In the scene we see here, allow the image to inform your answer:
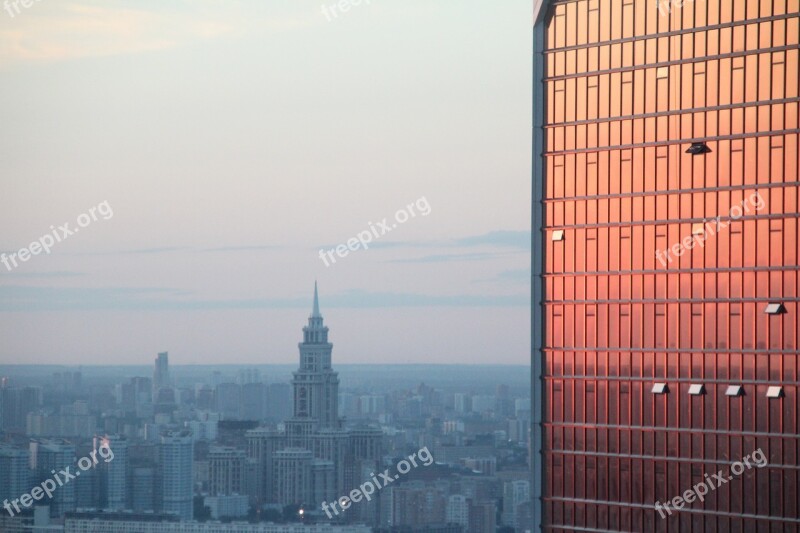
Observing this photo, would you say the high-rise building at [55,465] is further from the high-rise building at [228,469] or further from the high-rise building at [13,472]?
the high-rise building at [228,469]

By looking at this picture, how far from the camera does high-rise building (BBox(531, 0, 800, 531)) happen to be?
2366 cm

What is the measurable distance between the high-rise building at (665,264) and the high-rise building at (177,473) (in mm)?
47351

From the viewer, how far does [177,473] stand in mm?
75500

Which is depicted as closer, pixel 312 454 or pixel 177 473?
pixel 177 473

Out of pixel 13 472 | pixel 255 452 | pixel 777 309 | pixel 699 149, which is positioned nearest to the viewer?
pixel 777 309

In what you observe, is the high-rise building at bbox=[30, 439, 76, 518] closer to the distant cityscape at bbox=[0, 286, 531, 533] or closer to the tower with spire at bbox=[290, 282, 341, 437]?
the distant cityscape at bbox=[0, 286, 531, 533]

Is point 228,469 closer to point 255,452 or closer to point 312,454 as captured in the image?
point 255,452

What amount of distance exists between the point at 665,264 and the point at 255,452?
5710 centimetres

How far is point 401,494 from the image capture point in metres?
72.0

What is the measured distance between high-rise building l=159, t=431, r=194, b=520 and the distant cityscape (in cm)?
10

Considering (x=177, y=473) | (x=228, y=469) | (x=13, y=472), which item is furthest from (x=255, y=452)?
(x=13, y=472)

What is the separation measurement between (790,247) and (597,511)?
6880 mm

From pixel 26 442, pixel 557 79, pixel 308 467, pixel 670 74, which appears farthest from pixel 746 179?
pixel 308 467

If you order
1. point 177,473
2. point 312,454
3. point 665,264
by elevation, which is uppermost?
point 665,264
